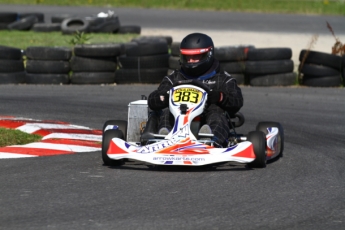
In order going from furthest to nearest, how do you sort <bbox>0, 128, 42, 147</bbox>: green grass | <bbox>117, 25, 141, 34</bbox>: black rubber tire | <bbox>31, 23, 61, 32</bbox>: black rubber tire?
<bbox>117, 25, 141, 34</bbox>: black rubber tire < <bbox>31, 23, 61, 32</bbox>: black rubber tire < <bbox>0, 128, 42, 147</bbox>: green grass

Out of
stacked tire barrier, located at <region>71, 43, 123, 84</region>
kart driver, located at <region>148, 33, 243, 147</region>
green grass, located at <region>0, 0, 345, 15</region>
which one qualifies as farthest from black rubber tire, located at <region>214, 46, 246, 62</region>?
green grass, located at <region>0, 0, 345, 15</region>

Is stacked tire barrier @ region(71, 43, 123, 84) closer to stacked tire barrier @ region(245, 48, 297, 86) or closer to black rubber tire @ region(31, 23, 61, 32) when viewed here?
stacked tire barrier @ region(245, 48, 297, 86)

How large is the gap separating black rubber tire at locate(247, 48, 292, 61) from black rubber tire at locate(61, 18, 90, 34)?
6.08 m

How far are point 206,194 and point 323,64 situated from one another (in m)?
7.45

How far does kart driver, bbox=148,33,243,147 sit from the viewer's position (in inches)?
259

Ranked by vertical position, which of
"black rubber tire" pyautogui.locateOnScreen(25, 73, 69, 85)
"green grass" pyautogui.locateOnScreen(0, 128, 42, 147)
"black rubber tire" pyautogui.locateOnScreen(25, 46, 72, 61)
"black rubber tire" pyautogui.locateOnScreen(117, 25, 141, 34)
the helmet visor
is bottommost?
"black rubber tire" pyautogui.locateOnScreen(117, 25, 141, 34)

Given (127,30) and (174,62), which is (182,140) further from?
(127,30)

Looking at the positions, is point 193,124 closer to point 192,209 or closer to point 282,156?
point 282,156

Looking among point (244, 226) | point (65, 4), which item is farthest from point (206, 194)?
point (65, 4)

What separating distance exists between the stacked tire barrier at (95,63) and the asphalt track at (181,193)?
352 centimetres

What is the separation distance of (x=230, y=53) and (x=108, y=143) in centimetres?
601

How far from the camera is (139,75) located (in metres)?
12.0

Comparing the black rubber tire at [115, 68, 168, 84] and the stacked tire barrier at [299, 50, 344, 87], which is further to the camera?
the stacked tire barrier at [299, 50, 344, 87]

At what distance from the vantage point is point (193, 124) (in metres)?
6.66
